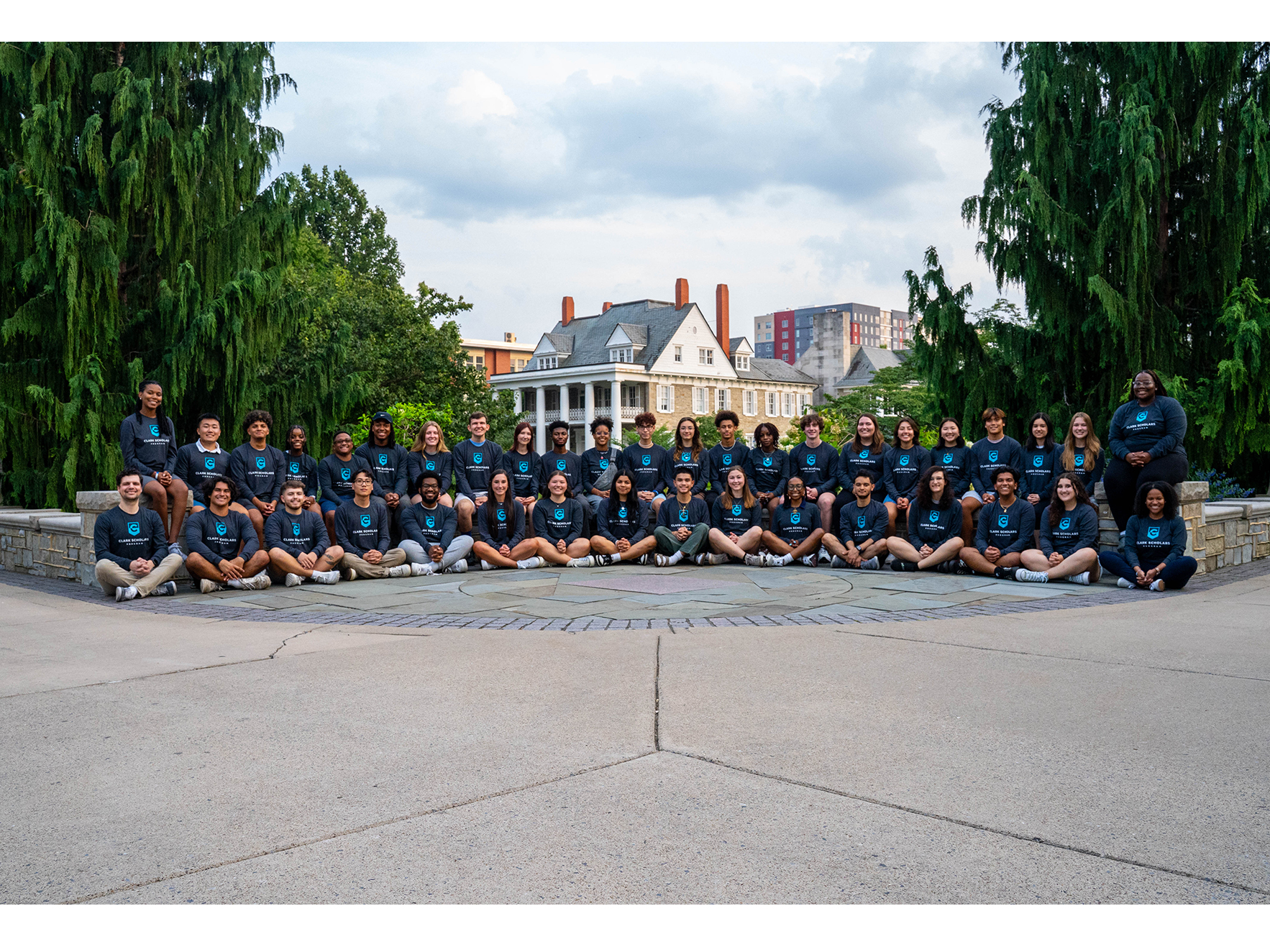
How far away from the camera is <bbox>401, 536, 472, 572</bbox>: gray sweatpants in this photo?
10961 millimetres

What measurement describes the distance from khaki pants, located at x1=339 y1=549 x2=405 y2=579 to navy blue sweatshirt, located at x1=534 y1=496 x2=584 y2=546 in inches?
66.7

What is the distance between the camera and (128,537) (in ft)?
30.7

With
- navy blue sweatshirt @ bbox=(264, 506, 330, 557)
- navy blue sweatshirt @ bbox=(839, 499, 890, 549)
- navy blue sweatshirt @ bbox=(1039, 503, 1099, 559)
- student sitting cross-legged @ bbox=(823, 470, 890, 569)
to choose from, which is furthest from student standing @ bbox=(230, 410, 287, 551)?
navy blue sweatshirt @ bbox=(1039, 503, 1099, 559)

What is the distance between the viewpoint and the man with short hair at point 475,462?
39.1ft

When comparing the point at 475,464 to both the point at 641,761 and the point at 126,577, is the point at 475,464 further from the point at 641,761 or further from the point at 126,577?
the point at 641,761

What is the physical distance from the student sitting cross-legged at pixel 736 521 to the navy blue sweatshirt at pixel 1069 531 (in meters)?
3.14

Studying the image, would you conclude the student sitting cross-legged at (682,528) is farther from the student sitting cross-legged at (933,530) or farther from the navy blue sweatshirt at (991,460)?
the navy blue sweatshirt at (991,460)

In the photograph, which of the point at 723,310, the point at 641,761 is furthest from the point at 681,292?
the point at 641,761

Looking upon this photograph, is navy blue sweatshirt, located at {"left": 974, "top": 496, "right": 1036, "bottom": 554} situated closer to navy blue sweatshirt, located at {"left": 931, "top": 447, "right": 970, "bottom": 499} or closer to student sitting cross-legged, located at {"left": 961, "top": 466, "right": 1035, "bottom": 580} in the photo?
student sitting cross-legged, located at {"left": 961, "top": 466, "right": 1035, "bottom": 580}

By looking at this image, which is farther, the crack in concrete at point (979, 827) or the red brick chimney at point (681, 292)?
the red brick chimney at point (681, 292)

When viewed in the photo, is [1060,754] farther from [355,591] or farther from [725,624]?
[355,591]

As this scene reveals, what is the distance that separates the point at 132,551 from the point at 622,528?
531 cm

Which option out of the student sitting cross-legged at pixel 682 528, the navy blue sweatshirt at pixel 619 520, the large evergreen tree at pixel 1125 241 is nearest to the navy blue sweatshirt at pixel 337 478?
the navy blue sweatshirt at pixel 619 520

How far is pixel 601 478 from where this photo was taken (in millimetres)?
12758
